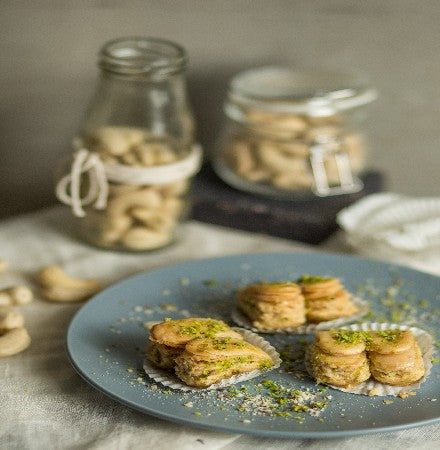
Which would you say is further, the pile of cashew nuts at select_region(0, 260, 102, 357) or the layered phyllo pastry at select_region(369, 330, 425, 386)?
the pile of cashew nuts at select_region(0, 260, 102, 357)

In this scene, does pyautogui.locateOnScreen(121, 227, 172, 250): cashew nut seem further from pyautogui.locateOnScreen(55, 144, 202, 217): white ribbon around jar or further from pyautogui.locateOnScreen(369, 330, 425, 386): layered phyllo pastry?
pyautogui.locateOnScreen(369, 330, 425, 386): layered phyllo pastry

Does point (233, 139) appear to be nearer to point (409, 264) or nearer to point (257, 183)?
point (257, 183)

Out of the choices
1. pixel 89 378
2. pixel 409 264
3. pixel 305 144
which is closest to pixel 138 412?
pixel 89 378

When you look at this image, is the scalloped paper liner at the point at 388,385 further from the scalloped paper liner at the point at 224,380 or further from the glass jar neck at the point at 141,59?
the glass jar neck at the point at 141,59

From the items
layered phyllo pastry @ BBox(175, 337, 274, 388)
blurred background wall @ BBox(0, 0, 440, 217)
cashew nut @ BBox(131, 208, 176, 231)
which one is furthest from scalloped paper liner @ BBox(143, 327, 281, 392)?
blurred background wall @ BBox(0, 0, 440, 217)

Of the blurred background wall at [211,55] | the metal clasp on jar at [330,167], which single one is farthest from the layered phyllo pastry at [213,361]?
the blurred background wall at [211,55]

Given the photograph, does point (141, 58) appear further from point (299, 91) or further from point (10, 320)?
point (10, 320)
